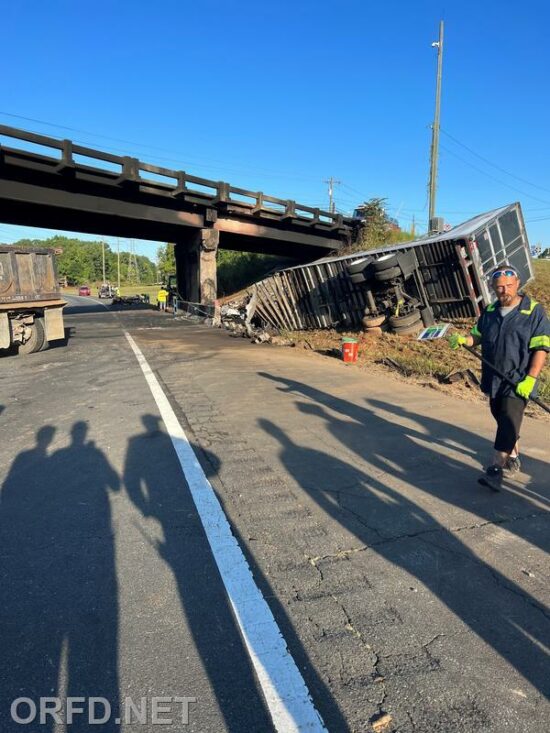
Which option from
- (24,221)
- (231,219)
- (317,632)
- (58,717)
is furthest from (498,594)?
(24,221)

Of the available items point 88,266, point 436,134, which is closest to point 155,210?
point 436,134

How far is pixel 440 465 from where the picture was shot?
4.94m

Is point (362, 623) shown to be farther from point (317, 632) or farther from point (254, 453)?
point (254, 453)

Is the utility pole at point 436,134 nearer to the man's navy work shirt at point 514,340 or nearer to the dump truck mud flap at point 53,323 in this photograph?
the dump truck mud flap at point 53,323

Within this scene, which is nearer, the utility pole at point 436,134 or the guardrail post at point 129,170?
the guardrail post at point 129,170

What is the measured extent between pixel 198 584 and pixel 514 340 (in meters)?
3.26

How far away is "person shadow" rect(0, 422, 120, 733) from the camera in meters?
2.18

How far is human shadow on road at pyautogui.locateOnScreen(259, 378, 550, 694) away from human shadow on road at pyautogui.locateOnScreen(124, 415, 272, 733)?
1.11 m

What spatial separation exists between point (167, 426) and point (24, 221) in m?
22.9

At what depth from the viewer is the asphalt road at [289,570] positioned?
7.04 ft

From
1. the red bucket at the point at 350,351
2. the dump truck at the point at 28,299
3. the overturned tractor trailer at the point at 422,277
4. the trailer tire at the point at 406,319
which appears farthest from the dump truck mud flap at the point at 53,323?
the trailer tire at the point at 406,319

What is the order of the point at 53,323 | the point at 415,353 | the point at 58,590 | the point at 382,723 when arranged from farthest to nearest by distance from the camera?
the point at 53,323
the point at 415,353
the point at 58,590
the point at 382,723

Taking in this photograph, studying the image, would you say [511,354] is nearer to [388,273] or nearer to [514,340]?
[514,340]
